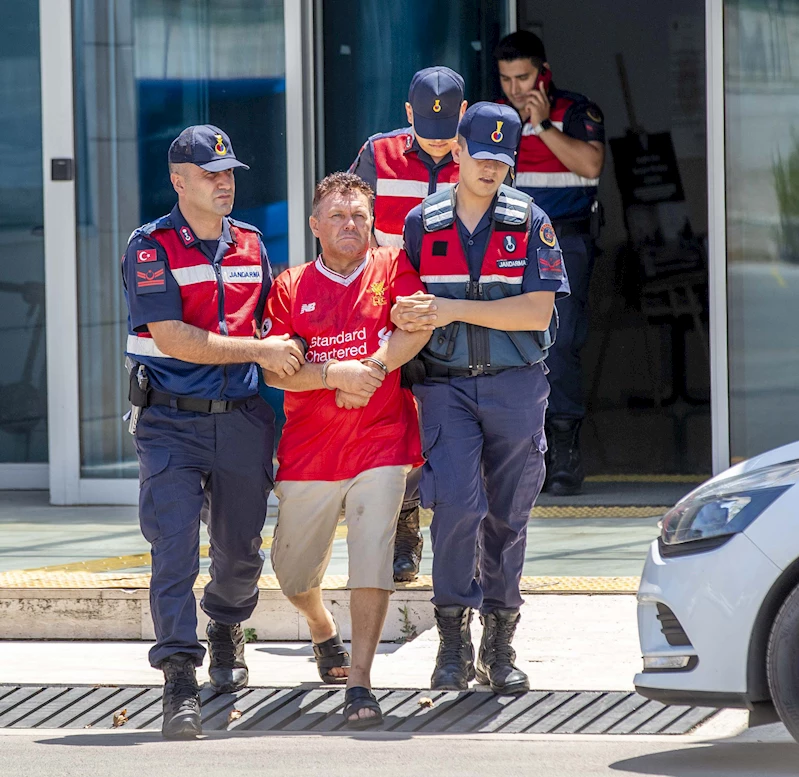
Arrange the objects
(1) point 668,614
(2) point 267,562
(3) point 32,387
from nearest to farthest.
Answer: (1) point 668,614 < (2) point 267,562 < (3) point 32,387

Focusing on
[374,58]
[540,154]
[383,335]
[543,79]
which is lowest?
[383,335]

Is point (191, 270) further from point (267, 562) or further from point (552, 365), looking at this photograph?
point (552, 365)

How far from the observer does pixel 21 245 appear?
964cm

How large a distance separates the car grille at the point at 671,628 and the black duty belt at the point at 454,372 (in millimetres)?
1118

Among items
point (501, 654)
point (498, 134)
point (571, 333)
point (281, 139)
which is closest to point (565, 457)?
point (571, 333)

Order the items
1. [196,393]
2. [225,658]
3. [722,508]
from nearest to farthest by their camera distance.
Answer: [722,508], [196,393], [225,658]

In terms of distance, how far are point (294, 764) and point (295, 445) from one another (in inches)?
46.1

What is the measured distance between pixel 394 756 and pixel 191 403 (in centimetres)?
137

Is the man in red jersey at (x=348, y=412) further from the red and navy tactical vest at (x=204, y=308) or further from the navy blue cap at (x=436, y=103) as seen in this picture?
the navy blue cap at (x=436, y=103)

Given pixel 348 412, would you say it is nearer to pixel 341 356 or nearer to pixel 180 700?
pixel 341 356

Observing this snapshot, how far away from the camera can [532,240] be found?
5578 mm

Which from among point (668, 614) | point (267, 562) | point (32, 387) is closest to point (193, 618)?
point (668, 614)

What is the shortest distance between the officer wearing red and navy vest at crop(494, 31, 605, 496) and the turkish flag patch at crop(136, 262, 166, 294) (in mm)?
3596

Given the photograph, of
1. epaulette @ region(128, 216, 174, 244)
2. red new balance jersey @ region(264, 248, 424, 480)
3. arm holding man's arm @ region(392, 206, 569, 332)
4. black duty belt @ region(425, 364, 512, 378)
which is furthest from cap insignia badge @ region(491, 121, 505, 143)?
epaulette @ region(128, 216, 174, 244)
